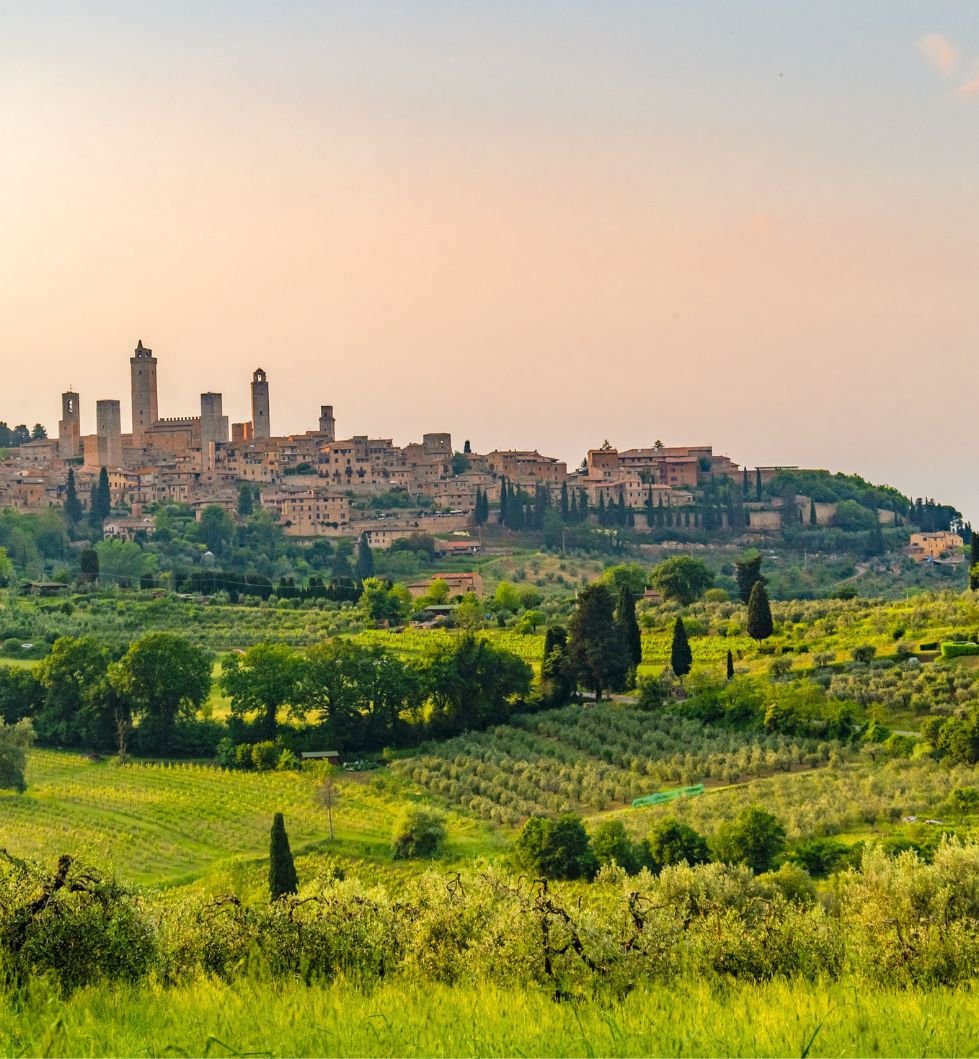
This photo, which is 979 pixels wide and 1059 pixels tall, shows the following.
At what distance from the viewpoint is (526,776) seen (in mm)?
26891

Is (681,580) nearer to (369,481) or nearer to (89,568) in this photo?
(89,568)

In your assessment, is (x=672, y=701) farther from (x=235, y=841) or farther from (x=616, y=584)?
(x=616, y=584)

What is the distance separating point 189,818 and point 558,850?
23.0 ft

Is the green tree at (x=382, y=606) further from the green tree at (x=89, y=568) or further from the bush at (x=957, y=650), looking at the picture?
the bush at (x=957, y=650)

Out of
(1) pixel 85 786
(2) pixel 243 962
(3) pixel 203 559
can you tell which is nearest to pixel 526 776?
(1) pixel 85 786

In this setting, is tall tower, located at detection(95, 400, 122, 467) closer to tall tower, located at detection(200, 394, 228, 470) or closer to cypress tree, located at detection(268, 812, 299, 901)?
tall tower, located at detection(200, 394, 228, 470)

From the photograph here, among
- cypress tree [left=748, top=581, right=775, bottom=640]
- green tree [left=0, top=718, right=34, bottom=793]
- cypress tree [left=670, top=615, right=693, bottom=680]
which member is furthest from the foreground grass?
cypress tree [left=748, top=581, right=775, bottom=640]

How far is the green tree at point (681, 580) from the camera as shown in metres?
45.2

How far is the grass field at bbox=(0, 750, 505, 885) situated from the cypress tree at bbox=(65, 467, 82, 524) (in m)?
40.0

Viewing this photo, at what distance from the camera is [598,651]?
110ft

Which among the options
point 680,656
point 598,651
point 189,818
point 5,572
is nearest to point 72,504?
point 5,572

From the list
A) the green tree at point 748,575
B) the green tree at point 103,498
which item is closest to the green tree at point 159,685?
the green tree at point 748,575

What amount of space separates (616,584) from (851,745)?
21.9 metres

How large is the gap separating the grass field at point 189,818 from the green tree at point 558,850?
1.28 meters
